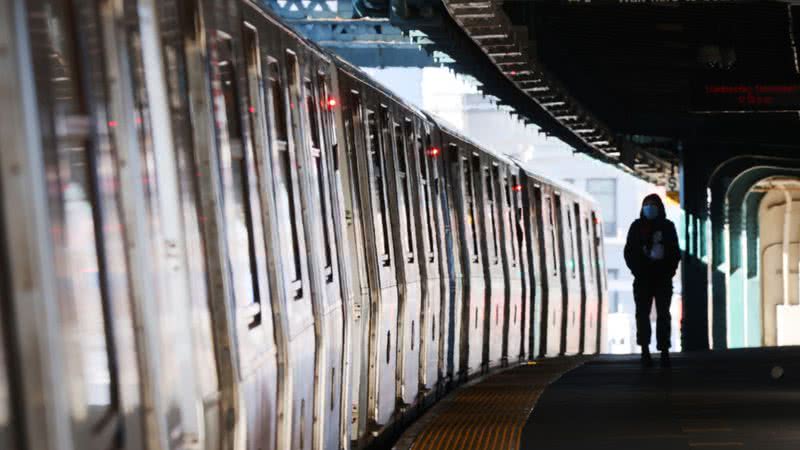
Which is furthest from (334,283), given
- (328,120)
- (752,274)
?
(752,274)

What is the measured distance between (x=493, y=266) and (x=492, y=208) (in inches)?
34.7

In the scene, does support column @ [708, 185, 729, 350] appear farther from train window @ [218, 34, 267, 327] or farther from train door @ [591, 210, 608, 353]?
train window @ [218, 34, 267, 327]

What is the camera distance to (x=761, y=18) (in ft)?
75.4

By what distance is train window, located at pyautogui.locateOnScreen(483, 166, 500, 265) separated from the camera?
16.5 meters

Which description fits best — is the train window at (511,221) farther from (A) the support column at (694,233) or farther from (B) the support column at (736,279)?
(B) the support column at (736,279)

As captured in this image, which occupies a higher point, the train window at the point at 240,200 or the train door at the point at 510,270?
the train window at the point at 240,200

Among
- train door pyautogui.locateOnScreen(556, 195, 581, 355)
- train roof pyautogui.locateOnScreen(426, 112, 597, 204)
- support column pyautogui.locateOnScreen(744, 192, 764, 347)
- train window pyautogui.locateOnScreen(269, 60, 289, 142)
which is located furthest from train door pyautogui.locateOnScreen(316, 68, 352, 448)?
support column pyautogui.locateOnScreen(744, 192, 764, 347)

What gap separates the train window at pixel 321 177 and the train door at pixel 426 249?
3441mm

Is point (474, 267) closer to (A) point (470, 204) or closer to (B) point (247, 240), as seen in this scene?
(A) point (470, 204)

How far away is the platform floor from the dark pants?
331mm

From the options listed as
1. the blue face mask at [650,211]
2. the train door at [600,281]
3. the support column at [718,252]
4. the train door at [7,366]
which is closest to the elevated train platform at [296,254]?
the train door at [7,366]

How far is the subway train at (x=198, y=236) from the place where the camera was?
289cm

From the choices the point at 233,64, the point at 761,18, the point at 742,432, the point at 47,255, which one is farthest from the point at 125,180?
the point at 761,18

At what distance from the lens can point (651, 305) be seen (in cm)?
1359
